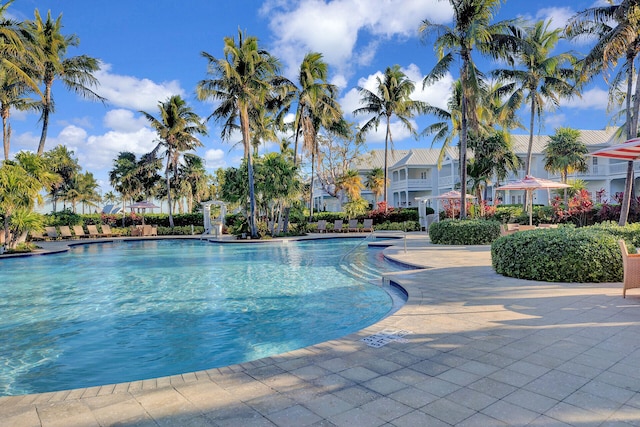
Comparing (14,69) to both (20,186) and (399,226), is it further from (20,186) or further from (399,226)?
(399,226)

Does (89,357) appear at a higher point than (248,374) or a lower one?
lower

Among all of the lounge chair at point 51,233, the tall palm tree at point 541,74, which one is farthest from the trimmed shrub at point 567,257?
the lounge chair at point 51,233

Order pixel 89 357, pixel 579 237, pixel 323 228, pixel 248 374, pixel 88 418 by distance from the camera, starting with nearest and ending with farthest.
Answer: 1. pixel 88 418
2. pixel 248 374
3. pixel 89 357
4. pixel 579 237
5. pixel 323 228

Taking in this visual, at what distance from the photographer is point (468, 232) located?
51.0ft

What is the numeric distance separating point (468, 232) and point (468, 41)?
24.7 ft

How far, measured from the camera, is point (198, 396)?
3.09 m

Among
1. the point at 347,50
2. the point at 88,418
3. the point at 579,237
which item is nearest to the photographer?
the point at 88,418

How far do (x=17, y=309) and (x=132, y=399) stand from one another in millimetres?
6621

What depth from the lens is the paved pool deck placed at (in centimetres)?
273

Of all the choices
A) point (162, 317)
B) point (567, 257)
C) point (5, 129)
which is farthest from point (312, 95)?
point (162, 317)

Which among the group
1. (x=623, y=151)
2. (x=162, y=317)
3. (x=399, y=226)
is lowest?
(x=162, y=317)

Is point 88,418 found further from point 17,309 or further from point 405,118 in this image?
point 405,118

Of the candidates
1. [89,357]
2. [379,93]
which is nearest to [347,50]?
[379,93]

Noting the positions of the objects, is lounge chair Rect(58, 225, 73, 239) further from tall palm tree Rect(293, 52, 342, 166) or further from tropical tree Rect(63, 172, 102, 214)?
tropical tree Rect(63, 172, 102, 214)
